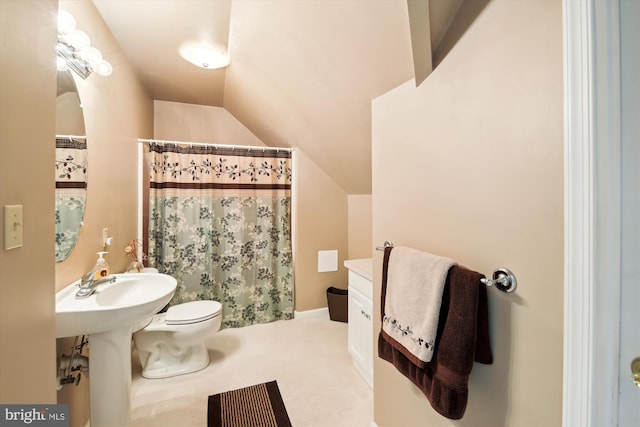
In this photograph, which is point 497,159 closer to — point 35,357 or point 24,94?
point 24,94

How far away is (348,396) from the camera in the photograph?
1758 mm

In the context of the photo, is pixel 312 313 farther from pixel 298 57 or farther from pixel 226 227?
pixel 298 57

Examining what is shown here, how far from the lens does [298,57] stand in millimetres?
1656

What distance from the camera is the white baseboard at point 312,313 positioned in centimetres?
293

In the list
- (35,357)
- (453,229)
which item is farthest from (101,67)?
(453,229)

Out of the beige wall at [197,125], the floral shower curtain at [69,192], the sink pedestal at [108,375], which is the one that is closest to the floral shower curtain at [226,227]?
the beige wall at [197,125]

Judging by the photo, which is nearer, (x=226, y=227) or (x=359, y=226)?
(x=226, y=227)

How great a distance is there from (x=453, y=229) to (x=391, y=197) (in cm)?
38

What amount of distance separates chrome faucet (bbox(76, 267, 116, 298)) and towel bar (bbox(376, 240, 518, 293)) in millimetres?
1690

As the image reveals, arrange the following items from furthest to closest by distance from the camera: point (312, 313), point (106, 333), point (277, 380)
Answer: point (312, 313) < point (277, 380) < point (106, 333)

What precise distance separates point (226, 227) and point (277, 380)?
146 cm

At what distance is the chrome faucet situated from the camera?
4.10 ft

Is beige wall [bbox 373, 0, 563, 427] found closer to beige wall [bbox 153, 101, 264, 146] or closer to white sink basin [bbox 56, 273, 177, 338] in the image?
white sink basin [bbox 56, 273, 177, 338]

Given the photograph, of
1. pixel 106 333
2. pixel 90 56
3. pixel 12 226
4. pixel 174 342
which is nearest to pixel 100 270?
pixel 106 333
